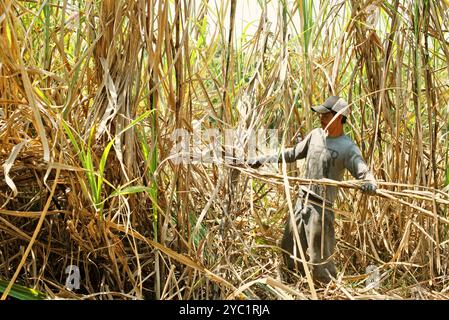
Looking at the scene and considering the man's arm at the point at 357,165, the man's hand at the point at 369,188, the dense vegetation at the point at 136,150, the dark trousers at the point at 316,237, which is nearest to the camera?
the dense vegetation at the point at 136,150

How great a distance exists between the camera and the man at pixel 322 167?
183cm

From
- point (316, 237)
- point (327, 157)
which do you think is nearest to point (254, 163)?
point (327, 157)

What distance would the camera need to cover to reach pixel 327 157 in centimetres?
189

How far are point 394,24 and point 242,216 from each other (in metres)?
0.75

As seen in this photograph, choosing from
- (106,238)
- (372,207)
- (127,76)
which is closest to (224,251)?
(106,238)

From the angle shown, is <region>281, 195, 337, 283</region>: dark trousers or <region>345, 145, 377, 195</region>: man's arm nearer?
<region>345, 145, 377, 195</region>: man's arm

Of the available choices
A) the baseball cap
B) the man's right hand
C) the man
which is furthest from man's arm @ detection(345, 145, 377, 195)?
the man's right hand

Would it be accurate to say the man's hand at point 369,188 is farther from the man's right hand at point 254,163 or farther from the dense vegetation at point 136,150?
the man's right hand at point 254,163

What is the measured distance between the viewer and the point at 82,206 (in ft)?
4.44

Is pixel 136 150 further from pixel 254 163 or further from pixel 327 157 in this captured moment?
pixel 327 157

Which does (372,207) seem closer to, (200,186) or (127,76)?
(200,186)

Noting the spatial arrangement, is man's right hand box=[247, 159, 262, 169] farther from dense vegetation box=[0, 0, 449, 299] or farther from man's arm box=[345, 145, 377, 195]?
man's arm box=[345, 145, 377, 195]

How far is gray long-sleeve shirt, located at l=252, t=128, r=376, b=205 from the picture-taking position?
5.95ft

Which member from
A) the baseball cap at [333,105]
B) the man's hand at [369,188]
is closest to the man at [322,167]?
the baseball cap at [333,105]
